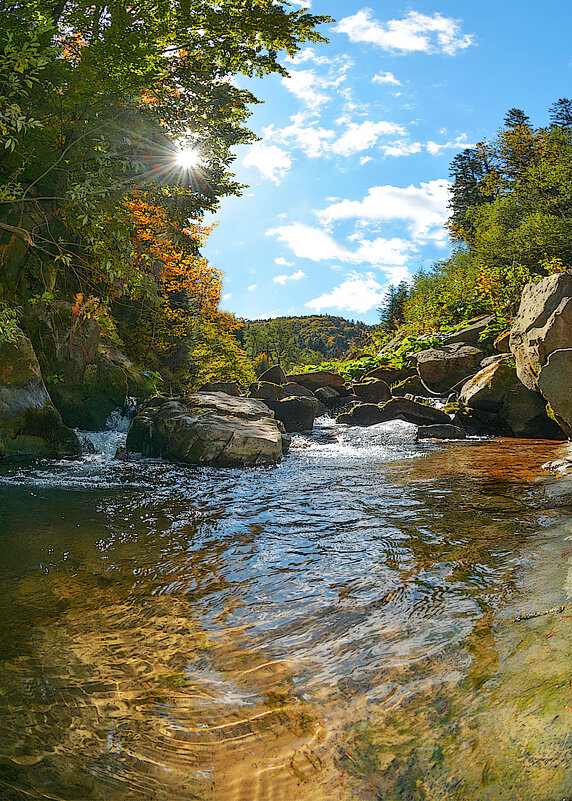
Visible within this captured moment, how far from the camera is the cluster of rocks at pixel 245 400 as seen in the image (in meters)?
8.54

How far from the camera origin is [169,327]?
19.8 m

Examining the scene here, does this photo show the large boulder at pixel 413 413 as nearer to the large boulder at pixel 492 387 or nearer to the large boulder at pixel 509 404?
the large boulder at pixel 509 404

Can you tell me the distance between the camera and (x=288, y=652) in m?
2.68

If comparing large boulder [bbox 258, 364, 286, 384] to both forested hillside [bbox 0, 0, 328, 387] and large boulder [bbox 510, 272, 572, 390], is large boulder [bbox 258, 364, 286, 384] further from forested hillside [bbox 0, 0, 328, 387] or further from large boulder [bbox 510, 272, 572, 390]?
large boulder [bbox 510, 272, 572, 390]

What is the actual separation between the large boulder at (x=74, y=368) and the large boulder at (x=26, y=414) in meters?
1.51

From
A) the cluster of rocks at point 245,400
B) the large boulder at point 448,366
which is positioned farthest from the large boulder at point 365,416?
the large boulder at point 448,366

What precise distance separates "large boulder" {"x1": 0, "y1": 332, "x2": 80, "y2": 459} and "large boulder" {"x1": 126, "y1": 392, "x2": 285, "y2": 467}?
137 cm

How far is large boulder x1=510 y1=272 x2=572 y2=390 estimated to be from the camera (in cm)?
916

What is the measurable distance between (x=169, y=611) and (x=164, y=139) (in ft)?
34.3

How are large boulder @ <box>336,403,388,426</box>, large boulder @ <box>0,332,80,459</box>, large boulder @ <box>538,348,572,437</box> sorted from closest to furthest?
1. large boulder @ <box>538,348,572,437</box>
2. large boulder @ <box>0,332,80,459</box>
3. large boulder @ <box>336,403,388,426</box>

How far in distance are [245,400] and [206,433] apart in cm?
242

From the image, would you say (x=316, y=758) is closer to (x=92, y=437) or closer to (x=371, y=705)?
(x=371, y=705)

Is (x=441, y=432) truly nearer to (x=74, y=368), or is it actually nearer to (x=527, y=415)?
(x=527, y=415)

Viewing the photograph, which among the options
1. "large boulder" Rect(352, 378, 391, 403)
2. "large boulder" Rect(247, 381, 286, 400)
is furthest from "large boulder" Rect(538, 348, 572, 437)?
"large boulder" Rect(352, 378, 391, 403)
